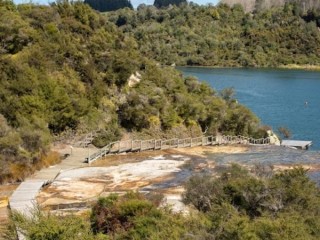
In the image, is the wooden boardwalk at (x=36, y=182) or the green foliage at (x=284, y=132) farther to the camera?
the green foliage at (x=284, y=132)

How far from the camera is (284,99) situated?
89500 millimetres

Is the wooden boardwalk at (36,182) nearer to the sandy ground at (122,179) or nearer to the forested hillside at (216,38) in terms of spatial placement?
the sandy ground at (122,179)

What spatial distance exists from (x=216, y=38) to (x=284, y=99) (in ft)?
314

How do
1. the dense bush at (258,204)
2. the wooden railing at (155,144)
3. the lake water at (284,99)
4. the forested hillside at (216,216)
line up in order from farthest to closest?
the lake water at (284,99) < the wooden railing at (155,144) < the forested hillside at (216,216) < the dense bush at (258,204)

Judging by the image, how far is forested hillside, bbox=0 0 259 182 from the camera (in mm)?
28781

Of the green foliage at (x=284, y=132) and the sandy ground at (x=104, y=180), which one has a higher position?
the sandy ground at (x=104, y=180)

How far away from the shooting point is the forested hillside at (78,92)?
28.8m

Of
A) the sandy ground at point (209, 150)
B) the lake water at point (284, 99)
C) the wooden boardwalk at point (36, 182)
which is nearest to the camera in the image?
the wooden boardwalk at point (36, 182)

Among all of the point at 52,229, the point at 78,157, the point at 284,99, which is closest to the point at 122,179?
the point at 78,157

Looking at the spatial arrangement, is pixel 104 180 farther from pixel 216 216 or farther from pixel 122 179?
pixel 216 216

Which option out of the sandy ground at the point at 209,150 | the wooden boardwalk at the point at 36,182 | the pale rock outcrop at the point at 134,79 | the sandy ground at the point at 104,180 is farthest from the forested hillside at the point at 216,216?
the pale rock outcrop at the point at 134,79

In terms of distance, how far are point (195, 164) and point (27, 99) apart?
10.9m

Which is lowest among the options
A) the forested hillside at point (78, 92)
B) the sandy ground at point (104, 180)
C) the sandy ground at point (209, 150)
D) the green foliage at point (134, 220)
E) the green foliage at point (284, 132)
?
the green foliage at point (284, 132)

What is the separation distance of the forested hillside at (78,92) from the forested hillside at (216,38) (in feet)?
335
